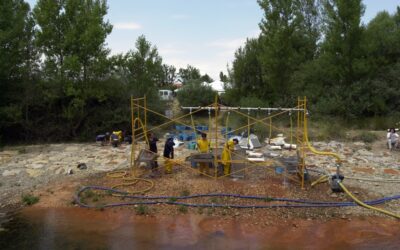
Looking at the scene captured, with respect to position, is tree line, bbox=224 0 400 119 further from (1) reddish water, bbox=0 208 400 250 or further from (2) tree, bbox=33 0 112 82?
(1) reddish water, bbox=0 208 400 250

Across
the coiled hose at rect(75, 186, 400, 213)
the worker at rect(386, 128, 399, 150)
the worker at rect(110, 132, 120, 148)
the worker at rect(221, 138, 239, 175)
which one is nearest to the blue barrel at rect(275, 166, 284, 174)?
the worker at rect(221, 138, 239, 175)

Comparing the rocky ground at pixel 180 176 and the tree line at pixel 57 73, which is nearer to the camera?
the rocky ground at pixel 180 176

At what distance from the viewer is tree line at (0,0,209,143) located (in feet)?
66.6

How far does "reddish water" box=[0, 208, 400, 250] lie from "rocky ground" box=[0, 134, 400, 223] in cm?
63

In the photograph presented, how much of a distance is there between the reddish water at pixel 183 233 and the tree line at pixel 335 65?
1639cm

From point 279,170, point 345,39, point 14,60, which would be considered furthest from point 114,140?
point 345,39

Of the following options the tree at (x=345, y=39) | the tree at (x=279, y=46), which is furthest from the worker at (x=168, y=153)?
the tree at (x=345, y=39)

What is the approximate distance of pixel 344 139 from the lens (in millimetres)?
18750

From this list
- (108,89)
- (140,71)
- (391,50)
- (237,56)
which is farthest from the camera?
(237,56)

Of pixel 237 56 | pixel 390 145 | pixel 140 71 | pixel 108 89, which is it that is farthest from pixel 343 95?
pixel 108 89

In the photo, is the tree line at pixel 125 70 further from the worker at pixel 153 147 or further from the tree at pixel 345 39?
the worker at pixel 153 147

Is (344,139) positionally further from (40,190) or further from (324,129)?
(40,190)

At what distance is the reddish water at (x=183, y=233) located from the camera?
7938 mm

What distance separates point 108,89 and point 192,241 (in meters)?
15.6
